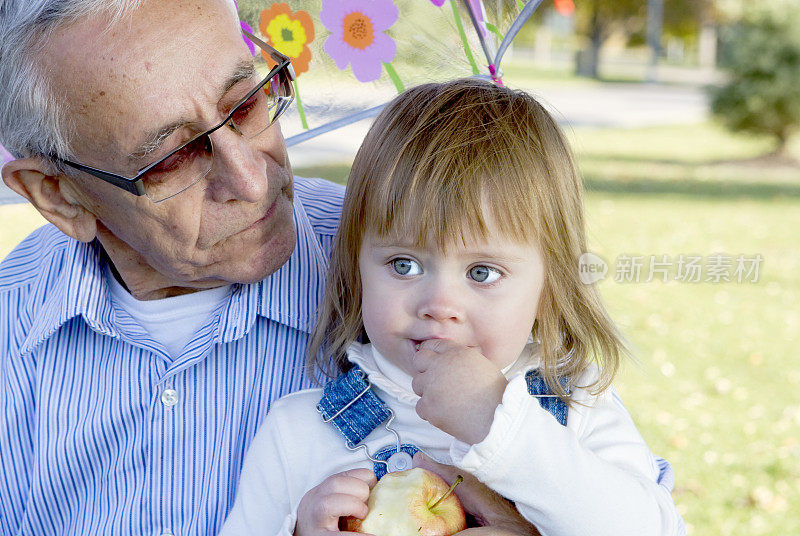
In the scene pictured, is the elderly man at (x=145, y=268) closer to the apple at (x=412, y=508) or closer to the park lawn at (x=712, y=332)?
the apple at (x=412, y=508)

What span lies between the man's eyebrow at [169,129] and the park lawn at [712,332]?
3.07 ft

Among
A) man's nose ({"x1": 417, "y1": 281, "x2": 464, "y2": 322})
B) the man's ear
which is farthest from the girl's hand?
the man's ear

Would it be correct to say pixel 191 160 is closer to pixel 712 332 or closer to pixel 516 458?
pixel 516 458

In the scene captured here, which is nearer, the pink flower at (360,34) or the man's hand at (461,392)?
the man's hand at (461,392)

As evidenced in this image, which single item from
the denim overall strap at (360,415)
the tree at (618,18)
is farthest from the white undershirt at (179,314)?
the tree at (618,18)

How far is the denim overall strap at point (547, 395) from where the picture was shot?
193cm

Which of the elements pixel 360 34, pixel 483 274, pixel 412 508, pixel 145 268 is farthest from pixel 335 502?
pixel 360 34

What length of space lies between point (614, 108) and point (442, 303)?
22.0 metres

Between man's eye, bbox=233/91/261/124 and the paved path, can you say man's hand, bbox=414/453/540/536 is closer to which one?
man's eye, bbox=233/91/261/124

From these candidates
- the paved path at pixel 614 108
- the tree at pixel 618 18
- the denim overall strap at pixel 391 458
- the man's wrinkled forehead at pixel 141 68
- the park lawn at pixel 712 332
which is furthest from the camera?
the tree at pixel 618 18

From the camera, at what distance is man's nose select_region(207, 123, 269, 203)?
2.18 m

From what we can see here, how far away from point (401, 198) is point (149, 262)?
0.92 m

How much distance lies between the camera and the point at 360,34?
268 centimetres

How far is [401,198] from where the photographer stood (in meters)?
1.86
